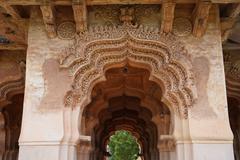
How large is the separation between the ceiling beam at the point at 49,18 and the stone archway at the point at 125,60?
0.42m

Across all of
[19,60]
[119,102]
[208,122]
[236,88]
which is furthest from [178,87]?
[119,102]

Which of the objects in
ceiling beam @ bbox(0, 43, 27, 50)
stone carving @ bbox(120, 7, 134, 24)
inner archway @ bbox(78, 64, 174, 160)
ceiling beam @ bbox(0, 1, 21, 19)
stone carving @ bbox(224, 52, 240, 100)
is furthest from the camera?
inner archway @ bbox(78, 64, 174, 160)

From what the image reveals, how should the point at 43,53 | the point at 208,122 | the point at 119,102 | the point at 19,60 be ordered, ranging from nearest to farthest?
the point at 208,122 < the point at 43,53 < the point at 19,60 < the point at 119,102

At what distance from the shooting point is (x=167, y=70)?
577 centimetres

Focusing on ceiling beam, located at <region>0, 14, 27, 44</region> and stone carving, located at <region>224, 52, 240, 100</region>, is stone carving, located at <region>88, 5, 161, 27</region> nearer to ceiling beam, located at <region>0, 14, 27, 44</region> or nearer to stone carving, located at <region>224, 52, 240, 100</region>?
ceiling beam, located at <region>0, 14, 27, 44</region>

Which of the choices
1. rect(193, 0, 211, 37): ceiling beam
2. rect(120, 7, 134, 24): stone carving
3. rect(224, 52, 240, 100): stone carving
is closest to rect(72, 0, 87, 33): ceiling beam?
rect(120, 7, 134, 24): stone carving

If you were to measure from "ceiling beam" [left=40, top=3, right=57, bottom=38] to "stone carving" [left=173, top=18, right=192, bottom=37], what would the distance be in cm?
211

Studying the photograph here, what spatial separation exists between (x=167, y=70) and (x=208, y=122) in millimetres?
1126

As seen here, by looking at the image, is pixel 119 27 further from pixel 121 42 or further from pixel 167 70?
pixel 167 70

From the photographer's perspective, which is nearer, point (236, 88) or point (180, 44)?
point (180, 44)

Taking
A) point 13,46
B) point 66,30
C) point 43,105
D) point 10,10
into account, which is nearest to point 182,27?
point 66,30

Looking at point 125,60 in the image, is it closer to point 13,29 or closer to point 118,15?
point 118,15

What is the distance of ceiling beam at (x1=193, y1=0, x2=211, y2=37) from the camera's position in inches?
210

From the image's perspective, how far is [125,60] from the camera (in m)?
6.06
